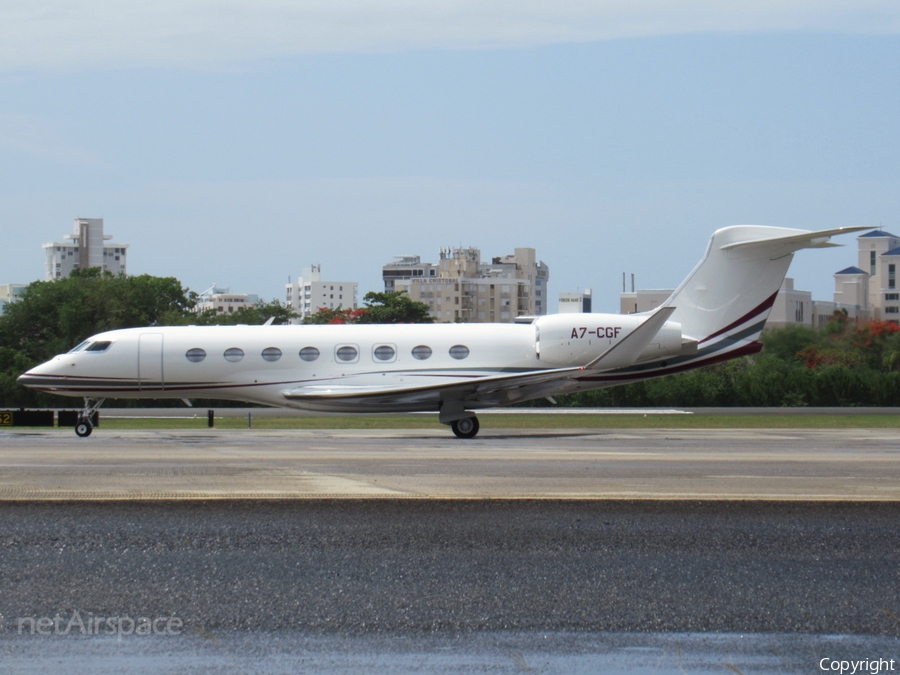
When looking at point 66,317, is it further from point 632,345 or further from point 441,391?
point 632,345

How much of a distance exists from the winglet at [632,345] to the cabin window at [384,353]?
15.3 feet

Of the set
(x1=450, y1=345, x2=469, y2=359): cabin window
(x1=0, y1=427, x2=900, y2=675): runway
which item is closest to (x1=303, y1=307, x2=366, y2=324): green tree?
(x1=450, y1=345, x2=469, y2=359): cabin window

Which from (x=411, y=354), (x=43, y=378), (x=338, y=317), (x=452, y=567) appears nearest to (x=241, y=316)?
(x=338, y=317)

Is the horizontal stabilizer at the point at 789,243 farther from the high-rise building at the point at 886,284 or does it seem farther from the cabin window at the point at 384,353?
the high-rise building at the point at 886,284

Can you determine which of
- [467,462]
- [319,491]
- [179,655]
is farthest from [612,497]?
[179,655]

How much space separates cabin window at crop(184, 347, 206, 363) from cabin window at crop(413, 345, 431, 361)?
5140mm

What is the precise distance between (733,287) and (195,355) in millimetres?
13334

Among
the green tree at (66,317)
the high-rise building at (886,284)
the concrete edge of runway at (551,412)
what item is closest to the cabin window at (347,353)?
the concrete edge of runway at (551,412)

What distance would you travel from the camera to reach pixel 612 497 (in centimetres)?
1033

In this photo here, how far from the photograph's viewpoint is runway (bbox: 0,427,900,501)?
10.7m

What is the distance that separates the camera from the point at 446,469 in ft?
43.1

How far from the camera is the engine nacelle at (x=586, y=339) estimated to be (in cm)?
2373

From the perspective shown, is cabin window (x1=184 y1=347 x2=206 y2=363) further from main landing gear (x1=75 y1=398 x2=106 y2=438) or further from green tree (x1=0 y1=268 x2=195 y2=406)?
green tree (x1=0 y1=268 x2=195 y2=406)

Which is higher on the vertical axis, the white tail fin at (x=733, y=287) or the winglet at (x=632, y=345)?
the white tail fin at (x=733, y=287)
